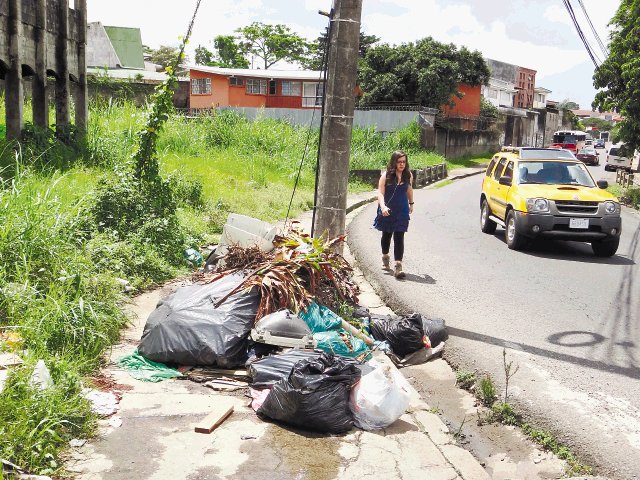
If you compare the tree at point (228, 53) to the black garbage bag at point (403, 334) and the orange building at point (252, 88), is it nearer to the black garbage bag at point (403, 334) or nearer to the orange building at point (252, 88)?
the orange building at point (252, 88)

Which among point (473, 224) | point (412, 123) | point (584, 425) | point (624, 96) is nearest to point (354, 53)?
point (584, 425)

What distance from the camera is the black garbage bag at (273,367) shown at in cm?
524

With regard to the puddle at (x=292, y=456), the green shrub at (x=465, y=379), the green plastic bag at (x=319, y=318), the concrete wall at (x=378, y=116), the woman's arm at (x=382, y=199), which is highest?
the concrete wall at (x=378, y=116)

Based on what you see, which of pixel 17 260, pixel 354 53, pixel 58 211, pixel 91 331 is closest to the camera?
pixel 91 331

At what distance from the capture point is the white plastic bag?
4.88 m

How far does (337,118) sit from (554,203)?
19.6 feet

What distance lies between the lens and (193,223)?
11406mm

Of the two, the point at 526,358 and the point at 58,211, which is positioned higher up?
the point at 58,211

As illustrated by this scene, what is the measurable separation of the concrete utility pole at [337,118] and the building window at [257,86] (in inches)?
1619

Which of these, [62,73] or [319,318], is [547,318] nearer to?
[319,318]

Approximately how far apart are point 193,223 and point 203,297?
17.7 ft

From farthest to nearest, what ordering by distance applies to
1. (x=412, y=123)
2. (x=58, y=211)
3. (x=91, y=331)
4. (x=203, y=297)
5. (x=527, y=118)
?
(x=527, y=118) → (x=412, y=123) → (x=58, y=211) → (x=203, y=297) → (x=91, y=331)

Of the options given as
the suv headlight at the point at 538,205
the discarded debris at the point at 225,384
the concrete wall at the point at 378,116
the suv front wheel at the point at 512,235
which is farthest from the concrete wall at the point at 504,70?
the discarded debris at the point at 225,384

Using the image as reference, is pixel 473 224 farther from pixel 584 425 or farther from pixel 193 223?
pixel 584 425
